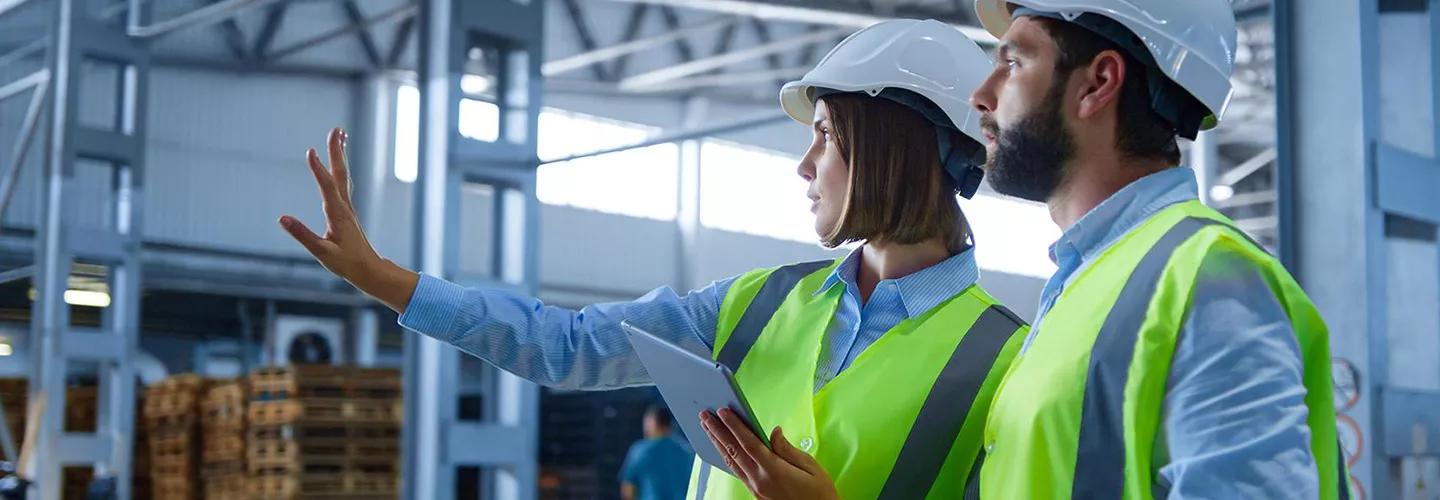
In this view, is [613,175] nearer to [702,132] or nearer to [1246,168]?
[702,132]

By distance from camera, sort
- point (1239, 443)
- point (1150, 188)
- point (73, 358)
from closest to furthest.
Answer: point (1239, 443) < point (1150, 188) < point (73, 358)

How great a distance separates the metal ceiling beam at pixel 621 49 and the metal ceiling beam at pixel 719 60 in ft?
1.71

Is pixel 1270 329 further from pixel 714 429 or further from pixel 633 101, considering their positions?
pixel 633 101

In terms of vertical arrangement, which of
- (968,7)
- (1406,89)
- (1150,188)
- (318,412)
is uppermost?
(968,7)

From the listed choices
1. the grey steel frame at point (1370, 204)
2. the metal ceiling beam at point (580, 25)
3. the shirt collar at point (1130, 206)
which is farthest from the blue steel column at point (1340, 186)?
the metal ceiling beam at point (580, 25)

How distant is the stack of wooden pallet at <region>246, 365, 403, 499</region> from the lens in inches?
505

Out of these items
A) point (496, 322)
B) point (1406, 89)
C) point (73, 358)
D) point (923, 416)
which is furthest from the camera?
point (73, 358)

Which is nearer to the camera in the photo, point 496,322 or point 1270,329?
point 1270,329

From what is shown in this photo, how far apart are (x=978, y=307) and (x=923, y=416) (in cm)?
27

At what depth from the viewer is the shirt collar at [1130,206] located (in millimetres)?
1779

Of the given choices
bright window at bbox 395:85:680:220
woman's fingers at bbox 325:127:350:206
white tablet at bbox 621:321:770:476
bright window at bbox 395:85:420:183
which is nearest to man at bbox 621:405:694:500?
woman's fingers at bbox 325:127:350:206

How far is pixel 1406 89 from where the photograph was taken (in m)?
5.78

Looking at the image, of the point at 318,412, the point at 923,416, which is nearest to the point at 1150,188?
the point at 923,416

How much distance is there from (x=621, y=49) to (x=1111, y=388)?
1851cm
